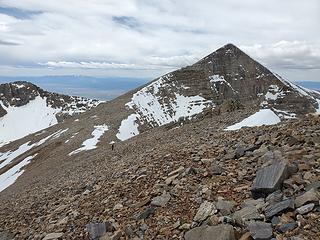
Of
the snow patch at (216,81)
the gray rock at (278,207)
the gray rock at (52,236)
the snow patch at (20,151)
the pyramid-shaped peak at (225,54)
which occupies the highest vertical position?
the pyramid-shaped peak at (225,54)

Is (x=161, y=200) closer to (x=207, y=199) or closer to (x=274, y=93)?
(x=207, y=199)

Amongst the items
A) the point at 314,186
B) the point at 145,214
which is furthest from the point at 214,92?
the point at 314,186

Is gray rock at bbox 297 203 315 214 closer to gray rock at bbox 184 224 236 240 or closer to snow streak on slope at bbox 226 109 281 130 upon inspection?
gray rock at bbox 184 224 236 240

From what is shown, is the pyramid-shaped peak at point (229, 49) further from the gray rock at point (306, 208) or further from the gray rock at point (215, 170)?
the gray rock at point (306, 208)

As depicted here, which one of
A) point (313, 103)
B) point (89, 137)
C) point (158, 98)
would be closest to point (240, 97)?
point (313, 103)

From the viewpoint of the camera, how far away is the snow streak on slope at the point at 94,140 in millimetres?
64606

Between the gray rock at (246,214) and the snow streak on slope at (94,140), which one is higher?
the gray rock at (246,214)

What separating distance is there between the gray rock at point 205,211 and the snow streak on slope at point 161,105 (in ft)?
265

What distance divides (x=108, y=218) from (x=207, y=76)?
149m

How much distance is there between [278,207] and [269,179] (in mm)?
1348

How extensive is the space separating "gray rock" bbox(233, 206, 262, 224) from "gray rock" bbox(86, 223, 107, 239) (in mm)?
3947

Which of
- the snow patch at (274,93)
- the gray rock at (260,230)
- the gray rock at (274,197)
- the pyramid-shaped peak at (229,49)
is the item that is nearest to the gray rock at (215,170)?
the gray rock at (274,197)

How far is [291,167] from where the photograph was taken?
10.6 metres

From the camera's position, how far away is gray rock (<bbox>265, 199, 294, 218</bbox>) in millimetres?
8957
